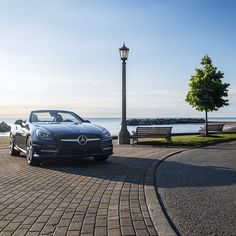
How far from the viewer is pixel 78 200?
19.7ft

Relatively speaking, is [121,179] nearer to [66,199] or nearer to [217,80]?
[66,199]

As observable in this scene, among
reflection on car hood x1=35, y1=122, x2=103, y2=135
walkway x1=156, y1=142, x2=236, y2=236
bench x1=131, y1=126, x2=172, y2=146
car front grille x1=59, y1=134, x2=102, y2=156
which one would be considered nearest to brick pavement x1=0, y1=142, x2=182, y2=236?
walkway x1=156, y1=142, x2=236, y2=236

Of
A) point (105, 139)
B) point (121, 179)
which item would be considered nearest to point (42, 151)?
point (105, 139)

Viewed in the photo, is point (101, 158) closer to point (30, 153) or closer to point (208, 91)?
point (30, 153)

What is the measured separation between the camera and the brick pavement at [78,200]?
4.58 m

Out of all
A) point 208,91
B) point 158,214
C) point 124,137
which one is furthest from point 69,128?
point 208,91

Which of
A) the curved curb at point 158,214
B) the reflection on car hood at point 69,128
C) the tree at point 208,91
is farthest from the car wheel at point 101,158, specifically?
the tree at point 208,91

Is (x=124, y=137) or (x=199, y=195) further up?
(x=124, y=137)

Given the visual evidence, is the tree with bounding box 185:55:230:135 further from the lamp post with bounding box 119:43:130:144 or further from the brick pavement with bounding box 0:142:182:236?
the brick pavement with bounding box 0:142:182:236

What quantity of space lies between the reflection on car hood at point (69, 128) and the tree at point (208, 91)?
19.8 metres

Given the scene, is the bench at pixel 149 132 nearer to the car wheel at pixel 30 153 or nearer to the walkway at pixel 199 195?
the walkway at pixel 199 195

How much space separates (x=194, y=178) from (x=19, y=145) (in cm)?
580

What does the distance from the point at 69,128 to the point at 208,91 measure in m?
20.7

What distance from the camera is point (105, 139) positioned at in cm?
1068
